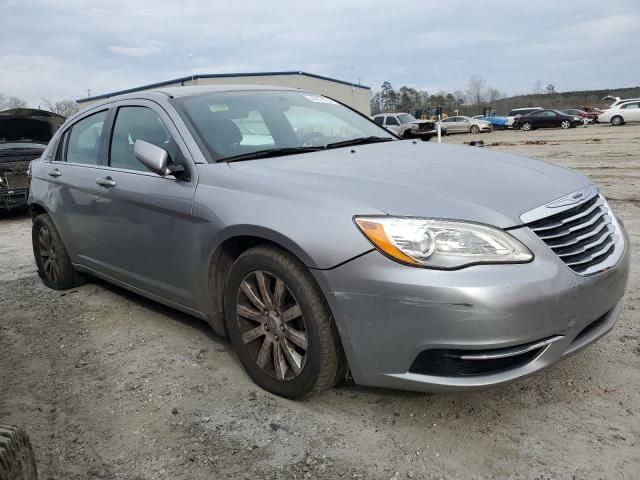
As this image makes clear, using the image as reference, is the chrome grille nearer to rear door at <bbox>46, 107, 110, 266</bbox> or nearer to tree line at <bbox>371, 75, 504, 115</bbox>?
rear door at <bbox>46, 107, 110, 266</bbox>

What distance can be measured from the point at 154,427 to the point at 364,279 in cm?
124

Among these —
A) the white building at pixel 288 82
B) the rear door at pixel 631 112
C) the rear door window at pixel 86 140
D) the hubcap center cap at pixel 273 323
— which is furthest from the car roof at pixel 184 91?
the rear door at pixel 631 112

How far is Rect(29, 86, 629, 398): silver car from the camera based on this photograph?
2.16m

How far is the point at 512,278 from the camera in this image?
212 centimetres

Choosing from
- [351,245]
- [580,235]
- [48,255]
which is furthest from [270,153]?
[48,255]

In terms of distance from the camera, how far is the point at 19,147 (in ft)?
31.9

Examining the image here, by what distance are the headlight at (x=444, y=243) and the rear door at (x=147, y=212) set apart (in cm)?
124

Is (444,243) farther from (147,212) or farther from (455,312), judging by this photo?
(147,212)

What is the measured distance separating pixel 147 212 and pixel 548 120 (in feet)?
120

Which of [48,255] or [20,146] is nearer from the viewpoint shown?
[48,255]

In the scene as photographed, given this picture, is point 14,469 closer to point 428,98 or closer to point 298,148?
point 298,148

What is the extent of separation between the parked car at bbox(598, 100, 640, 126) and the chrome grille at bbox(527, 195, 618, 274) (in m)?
34.6

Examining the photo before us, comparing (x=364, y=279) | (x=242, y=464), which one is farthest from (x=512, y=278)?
(x=242, y=464)

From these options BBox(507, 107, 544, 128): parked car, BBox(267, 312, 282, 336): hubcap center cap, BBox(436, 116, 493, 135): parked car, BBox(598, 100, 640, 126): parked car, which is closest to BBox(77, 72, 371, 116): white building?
BBox(436, 116, 493, 135): parked car
